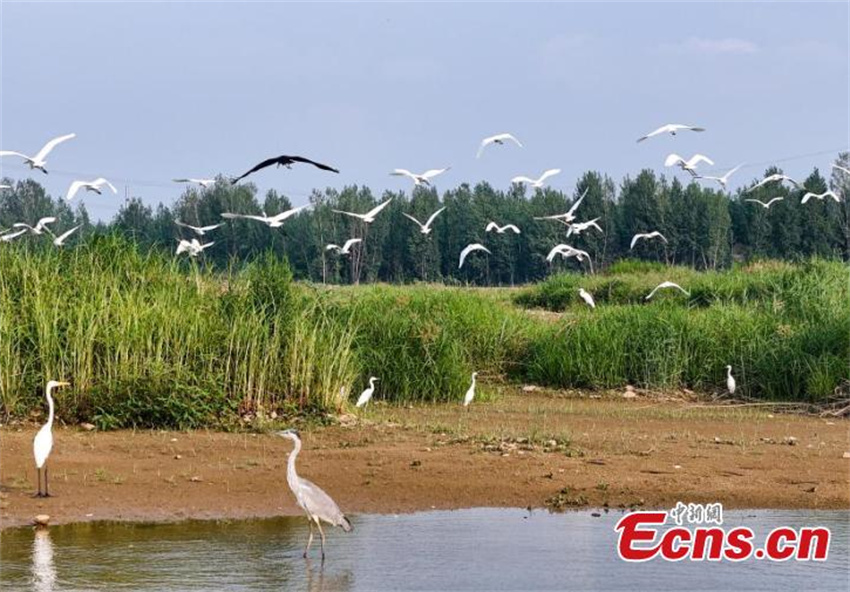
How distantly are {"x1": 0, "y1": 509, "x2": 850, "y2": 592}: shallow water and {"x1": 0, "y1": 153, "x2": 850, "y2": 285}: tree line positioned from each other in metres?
39.3

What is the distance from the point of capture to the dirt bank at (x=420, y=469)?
973 centimetres

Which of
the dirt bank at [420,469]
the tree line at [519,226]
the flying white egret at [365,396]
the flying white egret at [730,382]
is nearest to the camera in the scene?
the dirt bank at [420,469]

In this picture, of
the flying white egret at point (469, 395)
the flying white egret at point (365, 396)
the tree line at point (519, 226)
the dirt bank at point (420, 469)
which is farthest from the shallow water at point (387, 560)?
the tree line at point (519, 226)

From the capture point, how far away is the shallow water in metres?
7.49

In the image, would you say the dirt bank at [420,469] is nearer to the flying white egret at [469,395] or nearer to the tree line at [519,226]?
the flying white egret at [469,395]

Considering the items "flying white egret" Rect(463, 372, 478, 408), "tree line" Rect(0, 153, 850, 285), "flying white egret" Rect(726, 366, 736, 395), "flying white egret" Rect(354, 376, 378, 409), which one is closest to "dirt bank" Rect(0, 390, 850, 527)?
"flying white egret" Rect(354, 376, 378, 409)

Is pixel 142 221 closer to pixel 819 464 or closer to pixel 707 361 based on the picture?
pixel 707 361

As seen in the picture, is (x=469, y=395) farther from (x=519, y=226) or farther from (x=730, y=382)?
(x=519, y=226)

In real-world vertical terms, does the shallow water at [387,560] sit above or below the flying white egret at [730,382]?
above

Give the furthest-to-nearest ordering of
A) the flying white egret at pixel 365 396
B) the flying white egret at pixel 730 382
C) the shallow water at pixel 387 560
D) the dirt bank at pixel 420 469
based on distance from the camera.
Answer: the flying white egret at pixel 730 382 → the flying white egret at pixel 365 396 → the dirt bank at pixel 420 469 → the shallow water at pixel 387 560

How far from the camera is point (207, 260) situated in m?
14.6

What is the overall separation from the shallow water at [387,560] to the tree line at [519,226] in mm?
39313

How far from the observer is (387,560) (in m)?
7.98

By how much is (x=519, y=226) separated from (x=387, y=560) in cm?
4991
